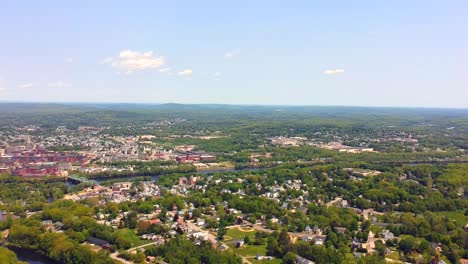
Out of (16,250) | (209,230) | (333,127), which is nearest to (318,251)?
(209,230)

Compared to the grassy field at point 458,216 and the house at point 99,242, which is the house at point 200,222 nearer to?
the house at point 99,242

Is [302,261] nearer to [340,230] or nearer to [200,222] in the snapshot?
[340,230]

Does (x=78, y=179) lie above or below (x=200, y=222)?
below

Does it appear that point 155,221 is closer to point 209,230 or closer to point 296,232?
point 209,230

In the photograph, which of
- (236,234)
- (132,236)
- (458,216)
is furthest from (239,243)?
(458,216)

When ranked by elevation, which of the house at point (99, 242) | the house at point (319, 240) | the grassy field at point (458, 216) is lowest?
the grassy field at point (458, 216)

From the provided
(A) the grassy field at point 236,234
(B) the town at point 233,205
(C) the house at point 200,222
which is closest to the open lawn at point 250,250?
(B) the town at point 233,205
